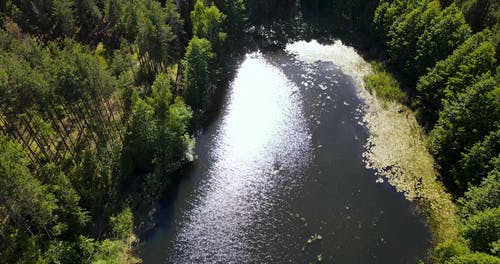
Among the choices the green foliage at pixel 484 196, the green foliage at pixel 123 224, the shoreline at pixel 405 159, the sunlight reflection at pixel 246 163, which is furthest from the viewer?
the shoreline at pixel 405 159

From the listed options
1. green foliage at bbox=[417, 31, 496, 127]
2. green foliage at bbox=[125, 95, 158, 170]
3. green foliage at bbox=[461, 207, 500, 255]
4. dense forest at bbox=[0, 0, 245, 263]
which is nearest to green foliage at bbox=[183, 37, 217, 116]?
dense forest at bbox=[0, 0, 245, 263]

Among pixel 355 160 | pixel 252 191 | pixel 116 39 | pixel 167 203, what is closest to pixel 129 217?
pixel 167 203

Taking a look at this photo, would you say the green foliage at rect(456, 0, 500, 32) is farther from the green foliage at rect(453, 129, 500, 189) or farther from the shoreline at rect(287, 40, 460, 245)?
the green foliage at rect(453, 129, 500, 189)

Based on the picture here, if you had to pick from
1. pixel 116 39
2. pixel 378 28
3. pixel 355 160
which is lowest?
pixel 355 160

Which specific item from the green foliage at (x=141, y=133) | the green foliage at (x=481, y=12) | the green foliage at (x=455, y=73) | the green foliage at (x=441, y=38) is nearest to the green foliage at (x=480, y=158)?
the green foliage at (x=455, y=73)

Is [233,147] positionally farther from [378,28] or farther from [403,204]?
[378,28]

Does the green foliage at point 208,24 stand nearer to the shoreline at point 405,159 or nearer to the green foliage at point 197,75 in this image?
the green foliage at point 197,75
